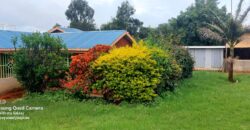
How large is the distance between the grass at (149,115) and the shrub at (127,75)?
462 millimetres

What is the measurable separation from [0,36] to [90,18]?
38.6m

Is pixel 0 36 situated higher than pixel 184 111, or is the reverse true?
pixel 0 36

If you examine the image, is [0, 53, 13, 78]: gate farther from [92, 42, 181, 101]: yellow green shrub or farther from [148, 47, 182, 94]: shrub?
[148, 47, 182, 94]: shrub

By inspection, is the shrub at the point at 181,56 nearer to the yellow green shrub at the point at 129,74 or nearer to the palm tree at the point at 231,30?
the palm tree at the point at 231,30

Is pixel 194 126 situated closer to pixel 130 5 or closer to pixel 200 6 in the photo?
pixel 200 6

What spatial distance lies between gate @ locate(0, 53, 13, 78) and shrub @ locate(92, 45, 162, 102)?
17.6ft

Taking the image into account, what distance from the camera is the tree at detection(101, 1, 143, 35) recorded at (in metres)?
36.9

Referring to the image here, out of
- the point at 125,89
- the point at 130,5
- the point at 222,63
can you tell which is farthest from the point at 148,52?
the point at 130,5

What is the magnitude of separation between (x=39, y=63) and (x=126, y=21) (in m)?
26.2

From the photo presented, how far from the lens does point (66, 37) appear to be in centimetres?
1747

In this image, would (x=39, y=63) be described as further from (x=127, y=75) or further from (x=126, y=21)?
(x=126, y=21)

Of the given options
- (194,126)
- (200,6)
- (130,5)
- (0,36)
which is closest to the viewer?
(194,126)

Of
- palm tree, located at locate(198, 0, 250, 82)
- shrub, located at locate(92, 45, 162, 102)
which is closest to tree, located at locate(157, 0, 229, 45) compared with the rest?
palm tree, located at locate(198, 0, 250, 82)

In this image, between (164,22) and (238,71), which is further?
(164,22)
